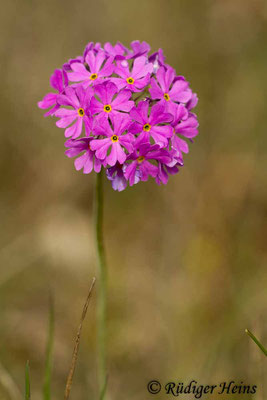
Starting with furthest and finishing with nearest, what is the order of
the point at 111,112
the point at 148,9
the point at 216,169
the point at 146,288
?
the point at 148,9 → the point at 216,169 → the point at 146,288 → the point at 111,112

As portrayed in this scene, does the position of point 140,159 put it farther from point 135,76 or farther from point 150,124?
point 135,76

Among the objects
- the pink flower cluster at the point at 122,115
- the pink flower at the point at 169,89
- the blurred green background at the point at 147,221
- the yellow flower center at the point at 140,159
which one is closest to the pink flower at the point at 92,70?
the pink flower cluster at the point at 122,115

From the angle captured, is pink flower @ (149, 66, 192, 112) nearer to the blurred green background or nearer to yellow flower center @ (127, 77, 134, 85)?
yellow flower center @ (127, 77, 134, 85)

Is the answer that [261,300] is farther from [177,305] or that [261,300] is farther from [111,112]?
[111,112]

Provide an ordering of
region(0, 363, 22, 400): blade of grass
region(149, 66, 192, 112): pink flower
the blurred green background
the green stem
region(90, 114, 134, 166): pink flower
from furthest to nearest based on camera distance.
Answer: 1. the blurred green background
2. region(0, 363, 22, 400): blade of grass
3. the green stem
4. region(149, 66, 192, 112): pink flower
5. region(90, 114, 134, 166): pink flower

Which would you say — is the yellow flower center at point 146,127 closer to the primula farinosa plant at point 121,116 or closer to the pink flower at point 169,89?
the primula farinosa plant at point 121,116

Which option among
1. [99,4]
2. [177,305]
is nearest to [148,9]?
[99,4]

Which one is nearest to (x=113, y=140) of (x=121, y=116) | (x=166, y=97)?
(x=121, y=116)

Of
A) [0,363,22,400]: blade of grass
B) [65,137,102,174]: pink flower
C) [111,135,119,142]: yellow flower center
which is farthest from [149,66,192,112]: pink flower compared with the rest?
[0,363,22,400]: blade of grass
